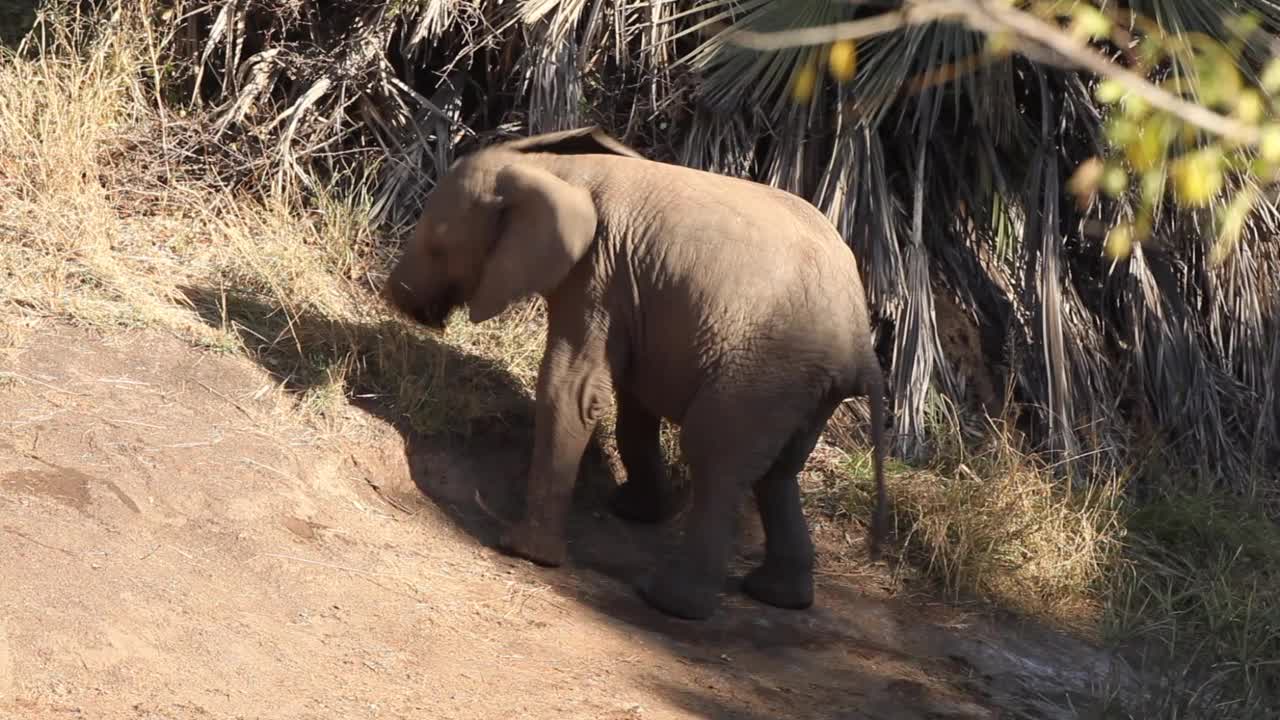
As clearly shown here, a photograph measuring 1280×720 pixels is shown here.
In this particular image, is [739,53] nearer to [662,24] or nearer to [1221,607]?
[662,24]

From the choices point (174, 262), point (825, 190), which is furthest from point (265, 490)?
point (825, 190)

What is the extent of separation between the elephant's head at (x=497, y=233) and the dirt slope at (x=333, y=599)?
0.63 metres

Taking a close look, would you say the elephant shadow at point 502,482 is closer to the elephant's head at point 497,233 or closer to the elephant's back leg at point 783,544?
the elephant's back leg at point 783,544

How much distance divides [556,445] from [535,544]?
0.39 meters

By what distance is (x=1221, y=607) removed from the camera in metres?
6.08

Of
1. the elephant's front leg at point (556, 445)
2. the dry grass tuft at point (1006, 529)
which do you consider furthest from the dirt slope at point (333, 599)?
the dry grass tuft at point (1006, 529)

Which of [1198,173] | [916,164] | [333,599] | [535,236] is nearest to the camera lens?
[1198,173]

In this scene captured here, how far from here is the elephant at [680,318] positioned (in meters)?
5.32

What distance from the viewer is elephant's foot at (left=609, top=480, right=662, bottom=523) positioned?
20.4 ft

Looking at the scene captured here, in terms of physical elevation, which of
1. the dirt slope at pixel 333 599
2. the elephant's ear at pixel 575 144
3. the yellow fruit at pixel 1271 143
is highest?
the yellow fruit at pixel 1271 143

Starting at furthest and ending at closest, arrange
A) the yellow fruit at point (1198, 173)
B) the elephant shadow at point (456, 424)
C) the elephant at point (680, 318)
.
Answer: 1. the elephant shadow at point (456, 424)
2. the elephant at point (680, 318)
3. the yellow fruit at point (1198, 173)

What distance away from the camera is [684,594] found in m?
5.44

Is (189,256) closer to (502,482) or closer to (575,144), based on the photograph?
(502,482)

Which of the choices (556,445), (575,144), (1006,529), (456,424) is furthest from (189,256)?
(1006,529)
